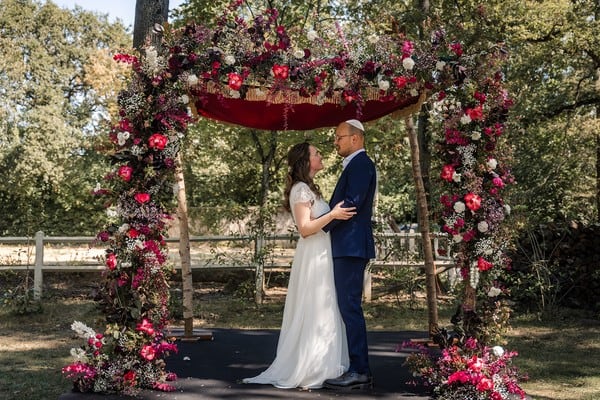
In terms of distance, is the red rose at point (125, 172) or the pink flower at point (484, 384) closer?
A: the pink flower at point (484, 384)

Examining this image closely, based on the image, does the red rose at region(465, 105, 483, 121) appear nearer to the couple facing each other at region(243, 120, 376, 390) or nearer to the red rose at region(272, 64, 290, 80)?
the couple facing each other at region(243, 120, 376, 390)

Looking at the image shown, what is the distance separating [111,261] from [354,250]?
1804mm

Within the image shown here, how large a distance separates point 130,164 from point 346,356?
7.34 ft

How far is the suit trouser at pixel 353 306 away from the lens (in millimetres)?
4961

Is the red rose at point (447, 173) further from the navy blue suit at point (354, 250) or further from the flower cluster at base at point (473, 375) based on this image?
the flower cluster at base at point (473, 375)

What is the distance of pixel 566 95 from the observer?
1255 cm

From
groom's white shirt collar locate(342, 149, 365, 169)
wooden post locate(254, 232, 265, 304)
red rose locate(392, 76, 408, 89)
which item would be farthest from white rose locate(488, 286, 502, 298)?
wooden post locate(254, 232, 265, 304)

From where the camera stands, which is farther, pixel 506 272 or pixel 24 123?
pixel 24 123

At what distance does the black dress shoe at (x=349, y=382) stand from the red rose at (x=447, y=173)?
1615 mm

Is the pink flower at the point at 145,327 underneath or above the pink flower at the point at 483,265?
underneath

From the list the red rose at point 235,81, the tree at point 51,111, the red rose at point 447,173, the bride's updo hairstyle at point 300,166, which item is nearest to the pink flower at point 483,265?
the red rose at point 447,173

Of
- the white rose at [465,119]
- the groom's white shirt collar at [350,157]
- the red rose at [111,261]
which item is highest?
the white rose at [465,119]

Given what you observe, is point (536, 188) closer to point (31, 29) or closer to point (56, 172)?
point (56, 172)

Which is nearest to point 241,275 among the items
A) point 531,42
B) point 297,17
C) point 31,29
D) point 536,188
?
point 297,17
